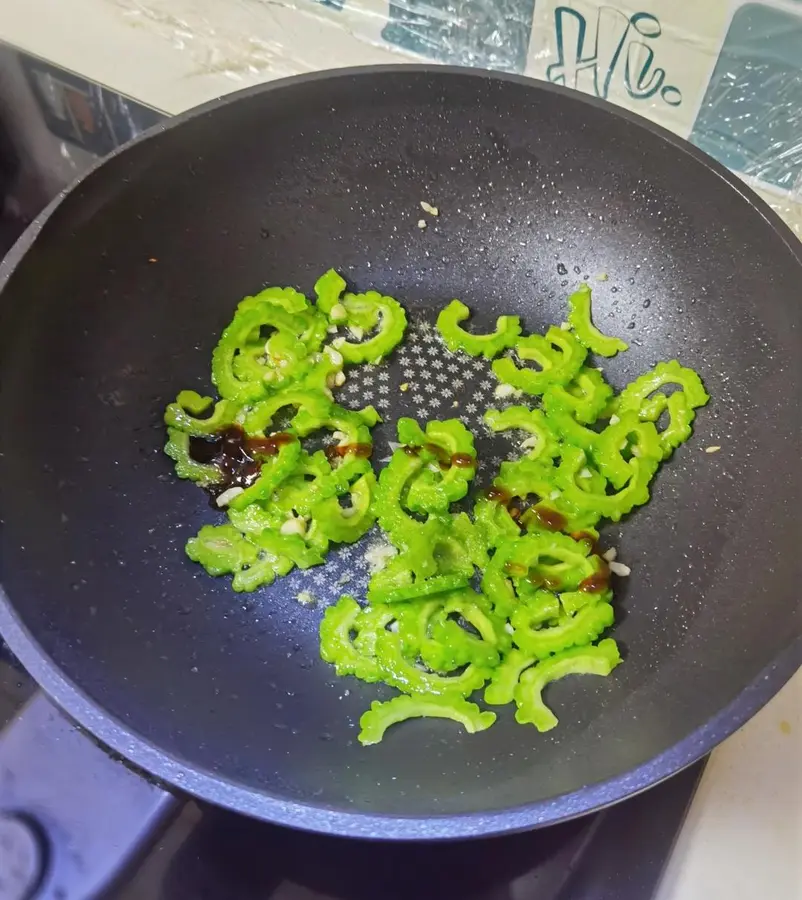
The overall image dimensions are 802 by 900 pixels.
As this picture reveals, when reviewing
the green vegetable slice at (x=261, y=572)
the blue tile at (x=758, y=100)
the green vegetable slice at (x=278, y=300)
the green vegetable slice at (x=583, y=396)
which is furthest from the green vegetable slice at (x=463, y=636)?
the blue tile at (x=758, y=100)

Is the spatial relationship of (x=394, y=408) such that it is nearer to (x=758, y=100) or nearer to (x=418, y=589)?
(x=418, y=589)

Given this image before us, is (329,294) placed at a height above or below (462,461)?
above

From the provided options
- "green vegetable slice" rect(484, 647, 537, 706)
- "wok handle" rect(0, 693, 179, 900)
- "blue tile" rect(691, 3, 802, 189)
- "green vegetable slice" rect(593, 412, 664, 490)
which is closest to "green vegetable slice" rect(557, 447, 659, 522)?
"green vegetable slice" rect(593, 412, 664, 490)

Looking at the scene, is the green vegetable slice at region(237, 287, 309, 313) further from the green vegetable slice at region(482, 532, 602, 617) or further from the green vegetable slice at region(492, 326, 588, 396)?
the green vegetable slice at region(482, 532, 602, 617)

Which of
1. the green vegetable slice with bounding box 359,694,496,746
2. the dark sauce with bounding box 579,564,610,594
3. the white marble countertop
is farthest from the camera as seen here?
the white marble countertop

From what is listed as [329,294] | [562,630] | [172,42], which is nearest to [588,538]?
[562,630]

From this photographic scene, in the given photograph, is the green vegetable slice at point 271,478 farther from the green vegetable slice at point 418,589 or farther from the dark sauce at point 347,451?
the green vegetable slice at point 418,589
